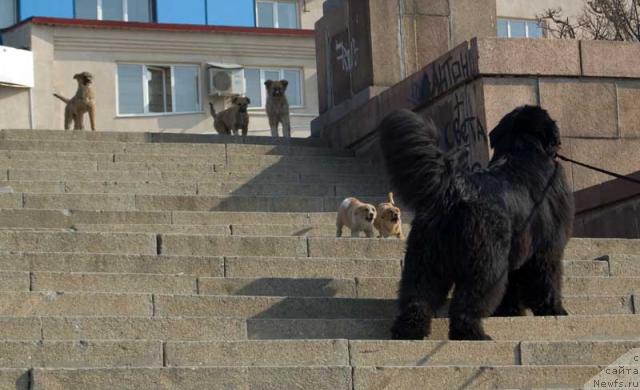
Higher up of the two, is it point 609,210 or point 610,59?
point 610,59

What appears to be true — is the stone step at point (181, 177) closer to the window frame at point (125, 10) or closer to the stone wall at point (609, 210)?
the stone wall at point (609, 210)

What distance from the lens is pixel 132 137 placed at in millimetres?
17750

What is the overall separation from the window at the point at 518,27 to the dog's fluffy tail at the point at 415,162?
29.2m

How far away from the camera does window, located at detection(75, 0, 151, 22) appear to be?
3581 centimetres

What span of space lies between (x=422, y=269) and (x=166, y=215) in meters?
4.29

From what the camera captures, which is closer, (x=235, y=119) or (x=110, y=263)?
(x=110, y=263)

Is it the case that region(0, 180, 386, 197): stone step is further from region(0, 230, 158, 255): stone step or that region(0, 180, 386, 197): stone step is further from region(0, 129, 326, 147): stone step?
region(0, 230, 158, 255): stone step

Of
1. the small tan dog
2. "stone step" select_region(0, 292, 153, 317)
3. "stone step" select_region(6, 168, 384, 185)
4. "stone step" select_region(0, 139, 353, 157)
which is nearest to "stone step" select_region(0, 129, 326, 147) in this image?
"stone step" select_region(0, 139, 353, 157)

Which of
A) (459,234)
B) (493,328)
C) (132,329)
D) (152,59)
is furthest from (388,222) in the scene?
(152,59)

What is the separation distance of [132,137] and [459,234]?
29.3ft

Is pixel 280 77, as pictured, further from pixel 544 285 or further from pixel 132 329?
pixel 132 329

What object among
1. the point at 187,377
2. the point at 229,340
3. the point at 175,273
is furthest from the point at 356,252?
the point at 187,377

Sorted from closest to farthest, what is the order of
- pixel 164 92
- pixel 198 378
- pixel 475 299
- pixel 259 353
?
pixel 198 378, pixel 259 353, pixel 475 299, pixel 164 92

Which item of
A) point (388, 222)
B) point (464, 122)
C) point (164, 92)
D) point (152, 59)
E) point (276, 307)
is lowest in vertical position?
point (276, 307)
